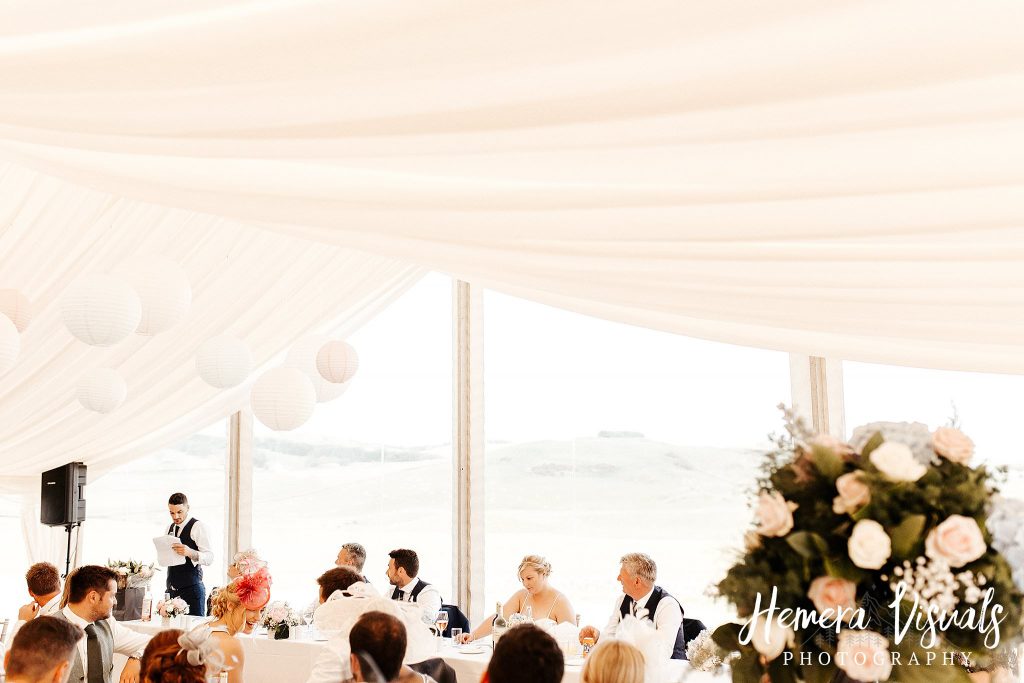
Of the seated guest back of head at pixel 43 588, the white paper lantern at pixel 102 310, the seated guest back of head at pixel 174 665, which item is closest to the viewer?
the seated guest back of head at pixel 174 665

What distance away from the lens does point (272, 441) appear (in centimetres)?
809

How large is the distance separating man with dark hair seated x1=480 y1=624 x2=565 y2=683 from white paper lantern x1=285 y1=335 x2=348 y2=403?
351 centimetres

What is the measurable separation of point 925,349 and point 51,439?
5.94m

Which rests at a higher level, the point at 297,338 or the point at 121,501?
the point at 297,338

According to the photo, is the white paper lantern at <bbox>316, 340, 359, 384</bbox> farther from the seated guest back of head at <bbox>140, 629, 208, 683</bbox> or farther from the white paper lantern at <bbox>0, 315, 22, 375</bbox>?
the seated guest back of head at <bbox>140, 629, 208, 683</bbox>

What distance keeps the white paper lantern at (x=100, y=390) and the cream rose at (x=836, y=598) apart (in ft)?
16.2

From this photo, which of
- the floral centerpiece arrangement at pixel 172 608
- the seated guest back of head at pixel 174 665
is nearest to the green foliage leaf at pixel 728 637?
the seated guest back of head at pixel 174 665

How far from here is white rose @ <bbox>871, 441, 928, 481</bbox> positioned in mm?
1688

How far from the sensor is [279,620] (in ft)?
18.7

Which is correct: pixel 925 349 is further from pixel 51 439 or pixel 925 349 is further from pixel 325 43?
pixel 51 439

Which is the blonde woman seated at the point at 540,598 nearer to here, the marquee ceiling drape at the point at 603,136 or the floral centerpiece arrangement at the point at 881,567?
the marquee ceiling drape at the point at 603,136

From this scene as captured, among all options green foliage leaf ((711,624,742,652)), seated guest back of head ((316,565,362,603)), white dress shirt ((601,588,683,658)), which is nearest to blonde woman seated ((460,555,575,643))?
white dress shirt ((601,588,683,658))

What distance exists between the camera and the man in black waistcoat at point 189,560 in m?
7.03

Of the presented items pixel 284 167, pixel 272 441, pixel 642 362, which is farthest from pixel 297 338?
pixel 284 167
